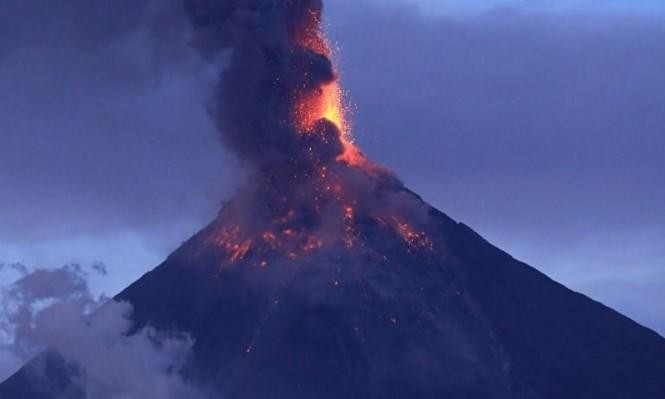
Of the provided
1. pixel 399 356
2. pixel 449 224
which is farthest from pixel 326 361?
pixel 449 224

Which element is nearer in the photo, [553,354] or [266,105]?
[266,105]

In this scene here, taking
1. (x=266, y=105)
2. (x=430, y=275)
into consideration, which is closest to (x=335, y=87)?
(x=266, y=105)

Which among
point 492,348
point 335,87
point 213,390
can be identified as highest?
point 335,87

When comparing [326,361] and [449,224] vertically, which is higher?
[449,224]

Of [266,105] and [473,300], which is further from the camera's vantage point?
[473,300]

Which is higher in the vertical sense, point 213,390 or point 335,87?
point 335,87

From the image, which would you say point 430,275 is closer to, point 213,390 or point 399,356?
point 399,356

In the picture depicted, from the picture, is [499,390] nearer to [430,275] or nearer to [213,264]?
[430,275]
